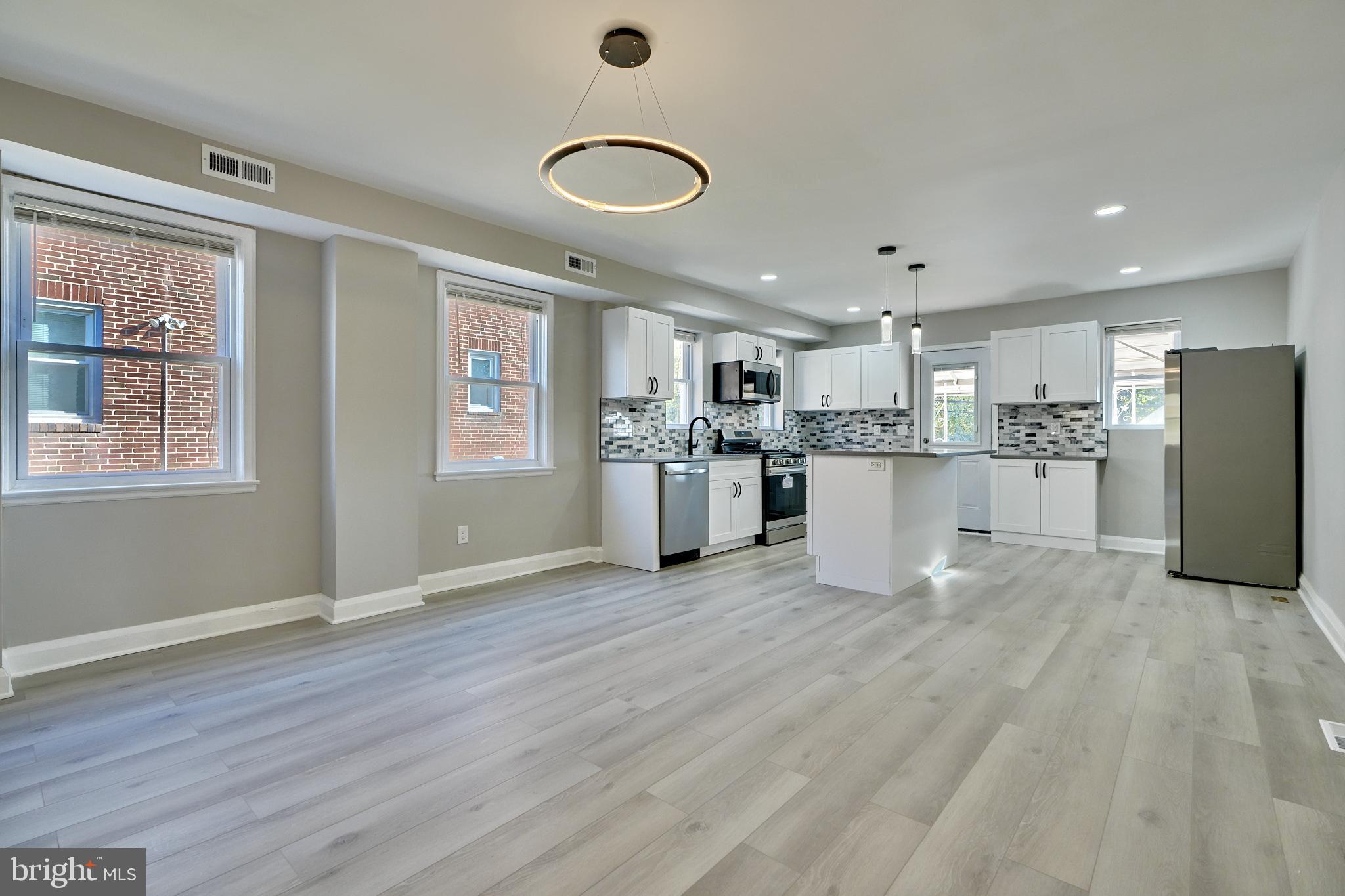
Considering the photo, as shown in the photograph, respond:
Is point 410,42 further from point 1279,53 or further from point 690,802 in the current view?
point 1279,53

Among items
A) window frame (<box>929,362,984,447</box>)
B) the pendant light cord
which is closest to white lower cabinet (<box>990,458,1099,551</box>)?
window frame (<box>929,362,984,447</box>)

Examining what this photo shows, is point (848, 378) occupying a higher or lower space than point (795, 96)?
lower

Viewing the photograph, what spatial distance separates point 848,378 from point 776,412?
969mm

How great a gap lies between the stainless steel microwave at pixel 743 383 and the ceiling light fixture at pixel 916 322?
65.5 inches

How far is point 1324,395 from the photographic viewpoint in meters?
3.62

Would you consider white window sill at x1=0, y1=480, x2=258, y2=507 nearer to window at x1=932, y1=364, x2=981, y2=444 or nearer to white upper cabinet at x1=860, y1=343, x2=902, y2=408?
white upper cabinet at x1=860, y1=343, x2=902, y2=408

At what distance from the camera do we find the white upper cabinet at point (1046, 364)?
19.3 feet

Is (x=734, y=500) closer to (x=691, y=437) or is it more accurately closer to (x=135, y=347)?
(x=691, y=437)

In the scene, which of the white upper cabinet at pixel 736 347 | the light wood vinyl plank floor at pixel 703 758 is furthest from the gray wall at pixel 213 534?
the white upper cabinet at pixel 736 347

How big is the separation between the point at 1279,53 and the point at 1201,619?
3019 mm

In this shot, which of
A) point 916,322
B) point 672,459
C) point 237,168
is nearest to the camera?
point 237,168

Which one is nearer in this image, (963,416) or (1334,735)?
(1334,735)

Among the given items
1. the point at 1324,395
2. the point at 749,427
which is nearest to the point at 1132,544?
the point at 1324,395

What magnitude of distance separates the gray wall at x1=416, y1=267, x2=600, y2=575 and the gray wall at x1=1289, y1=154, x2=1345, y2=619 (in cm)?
479
